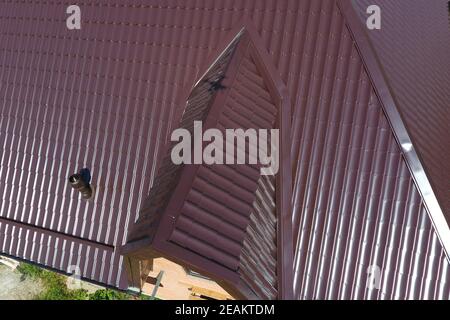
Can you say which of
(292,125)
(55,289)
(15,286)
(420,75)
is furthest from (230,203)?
(15,286)

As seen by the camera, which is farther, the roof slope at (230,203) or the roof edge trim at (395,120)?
the roof edge trim at (395,120)

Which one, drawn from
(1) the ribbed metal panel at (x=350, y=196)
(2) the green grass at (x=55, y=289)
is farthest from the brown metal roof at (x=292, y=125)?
(2) the green grass at (x=55, y=289)

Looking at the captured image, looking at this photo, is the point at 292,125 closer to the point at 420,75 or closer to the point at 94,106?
the point at 420,75

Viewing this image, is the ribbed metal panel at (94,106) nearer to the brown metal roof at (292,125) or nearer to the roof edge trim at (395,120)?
the brown metal roof at (292,125)

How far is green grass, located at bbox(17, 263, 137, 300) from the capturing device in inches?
371

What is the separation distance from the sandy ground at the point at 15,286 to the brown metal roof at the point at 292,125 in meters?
3.20

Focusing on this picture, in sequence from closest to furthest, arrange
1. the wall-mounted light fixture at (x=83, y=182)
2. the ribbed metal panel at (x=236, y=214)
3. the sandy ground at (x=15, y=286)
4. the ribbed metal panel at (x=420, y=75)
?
the ribbed metal panel at (x=236, y=214) < the ribbed metal panel at (x=420, y=75) < the wall-mounted light fixture at (x=83, y=182) < the sandy ground at (x=15, y=286)

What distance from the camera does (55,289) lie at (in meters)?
9.92

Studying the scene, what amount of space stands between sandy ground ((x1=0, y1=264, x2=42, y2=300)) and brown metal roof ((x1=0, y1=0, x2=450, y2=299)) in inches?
126

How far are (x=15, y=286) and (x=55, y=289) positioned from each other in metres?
1.22

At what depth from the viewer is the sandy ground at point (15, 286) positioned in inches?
396

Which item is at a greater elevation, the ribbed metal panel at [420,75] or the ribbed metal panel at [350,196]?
the ribbed metal panel at [420,75]

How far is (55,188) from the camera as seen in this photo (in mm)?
7348

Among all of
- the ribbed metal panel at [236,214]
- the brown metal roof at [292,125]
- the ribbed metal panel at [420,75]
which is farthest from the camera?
the ribbed metal panel at [420,75]
